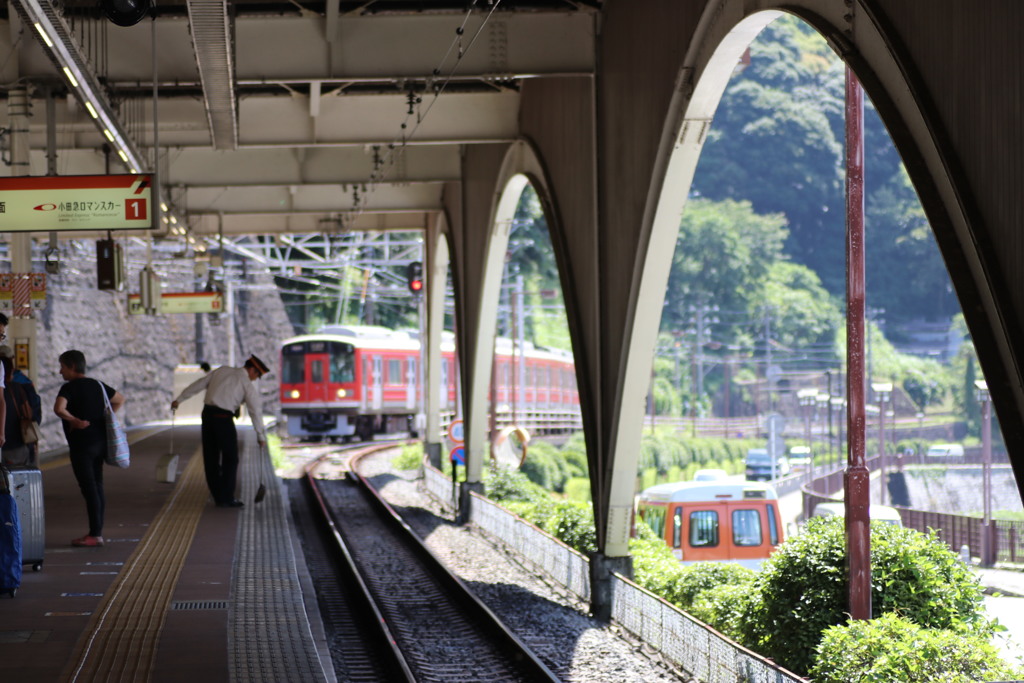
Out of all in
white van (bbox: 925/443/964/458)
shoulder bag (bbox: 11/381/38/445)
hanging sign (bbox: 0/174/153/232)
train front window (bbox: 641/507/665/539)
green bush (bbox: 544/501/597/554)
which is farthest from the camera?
white van (bbox: 925/443/964/458)

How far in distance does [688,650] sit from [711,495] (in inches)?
380

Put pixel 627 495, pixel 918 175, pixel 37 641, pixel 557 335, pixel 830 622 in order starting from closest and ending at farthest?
pixel 918 175, pixel 37 641, pixel 830 622, pixel 627 495, pixel 557 335

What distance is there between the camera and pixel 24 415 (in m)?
8.20

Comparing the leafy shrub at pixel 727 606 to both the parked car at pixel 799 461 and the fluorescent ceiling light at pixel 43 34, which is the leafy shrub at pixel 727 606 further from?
the parked car at pixel 799 461

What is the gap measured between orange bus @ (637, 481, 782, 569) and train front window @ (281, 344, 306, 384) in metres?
16.8

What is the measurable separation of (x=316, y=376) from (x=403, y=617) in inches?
870

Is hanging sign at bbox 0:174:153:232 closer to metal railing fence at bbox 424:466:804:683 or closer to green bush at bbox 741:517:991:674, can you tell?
metal railing fence at bbox 424:466:804:683

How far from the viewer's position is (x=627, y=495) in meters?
10.4

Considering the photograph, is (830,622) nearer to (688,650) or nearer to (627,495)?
(688,650)

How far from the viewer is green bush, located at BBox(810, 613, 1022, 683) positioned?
247 inches

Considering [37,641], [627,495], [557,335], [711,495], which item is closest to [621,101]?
[627,495]

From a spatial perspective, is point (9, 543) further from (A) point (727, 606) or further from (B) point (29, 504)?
(A) point (727, 606)

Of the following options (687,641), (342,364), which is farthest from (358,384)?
(687,641)

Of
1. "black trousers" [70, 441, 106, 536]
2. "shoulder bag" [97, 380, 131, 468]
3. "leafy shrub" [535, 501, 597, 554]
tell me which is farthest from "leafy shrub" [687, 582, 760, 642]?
"black trousers" [70, 441, 106, 536]
